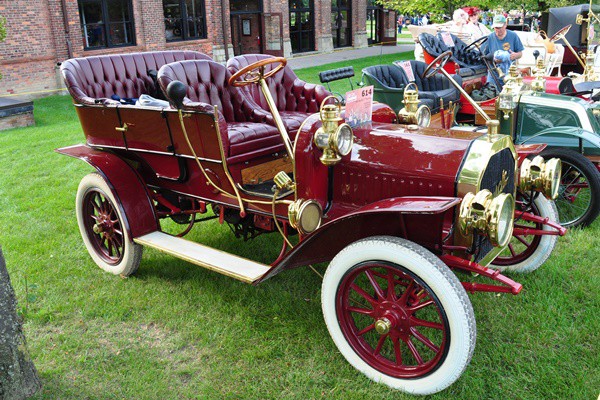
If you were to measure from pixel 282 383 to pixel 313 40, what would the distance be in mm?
18954

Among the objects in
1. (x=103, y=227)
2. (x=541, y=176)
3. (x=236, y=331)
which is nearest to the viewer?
(x=541, y=176)

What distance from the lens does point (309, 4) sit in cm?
2006

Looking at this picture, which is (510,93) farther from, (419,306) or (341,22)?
(341,22)

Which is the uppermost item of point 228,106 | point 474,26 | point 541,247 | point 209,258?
point 474,26

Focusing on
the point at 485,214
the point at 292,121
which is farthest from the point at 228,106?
the point at 485,214

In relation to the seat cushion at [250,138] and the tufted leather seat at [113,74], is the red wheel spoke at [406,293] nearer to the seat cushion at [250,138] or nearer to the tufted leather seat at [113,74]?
the seat cushion at [250,138]

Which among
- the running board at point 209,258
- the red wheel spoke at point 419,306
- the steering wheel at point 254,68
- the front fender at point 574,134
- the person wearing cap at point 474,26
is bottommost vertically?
the running board at point 209,258

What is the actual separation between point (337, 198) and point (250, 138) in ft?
2.81

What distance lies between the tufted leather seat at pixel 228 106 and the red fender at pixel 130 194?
0.68 metres

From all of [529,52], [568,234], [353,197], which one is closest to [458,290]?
[353,197]

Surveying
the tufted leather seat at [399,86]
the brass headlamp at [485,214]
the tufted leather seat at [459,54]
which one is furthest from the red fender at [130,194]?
the tufted leather seat at [459,54]

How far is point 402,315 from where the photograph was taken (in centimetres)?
272

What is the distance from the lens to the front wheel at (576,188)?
4.40 m

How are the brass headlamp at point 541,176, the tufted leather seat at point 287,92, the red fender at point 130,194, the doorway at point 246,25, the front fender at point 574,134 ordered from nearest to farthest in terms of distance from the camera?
1. the brass headlamp at point 541,176
2. the red fender at point 130,194
3. the front fender at point 574,134
4. the tufted leather seat at point 287,92
5. the doorway at point 246,25
